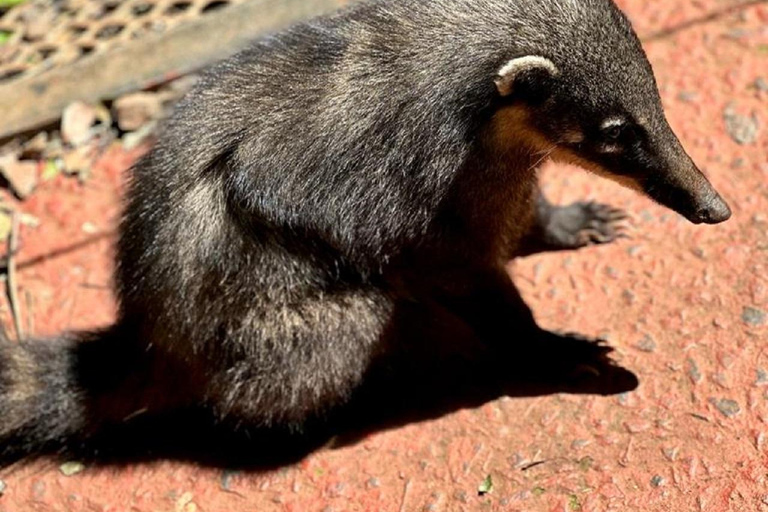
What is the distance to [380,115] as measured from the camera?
12.1 ft

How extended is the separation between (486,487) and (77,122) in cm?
348

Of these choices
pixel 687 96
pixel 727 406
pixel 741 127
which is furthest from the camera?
pixel 687 96

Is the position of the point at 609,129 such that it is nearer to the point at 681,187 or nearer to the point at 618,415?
the point at 681,187

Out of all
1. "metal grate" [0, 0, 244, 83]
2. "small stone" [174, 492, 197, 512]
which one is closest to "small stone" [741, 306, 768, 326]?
"small stone" [174, 492, 197, 512]

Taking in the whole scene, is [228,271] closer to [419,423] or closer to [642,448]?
[419,423]

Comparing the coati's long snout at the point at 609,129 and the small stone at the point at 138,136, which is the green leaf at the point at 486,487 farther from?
the small stone at the point at 138,136

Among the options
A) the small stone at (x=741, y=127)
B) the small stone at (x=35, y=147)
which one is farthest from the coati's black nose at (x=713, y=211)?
the small stone at (x=35, y=147)

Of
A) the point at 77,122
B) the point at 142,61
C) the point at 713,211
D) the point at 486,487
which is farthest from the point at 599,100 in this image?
the point at 77,122

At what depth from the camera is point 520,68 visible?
11.2ft

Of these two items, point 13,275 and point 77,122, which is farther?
point 77,122

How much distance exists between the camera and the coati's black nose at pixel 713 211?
145 inches

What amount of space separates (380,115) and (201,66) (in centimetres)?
256

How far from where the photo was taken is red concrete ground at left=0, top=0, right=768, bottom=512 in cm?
373

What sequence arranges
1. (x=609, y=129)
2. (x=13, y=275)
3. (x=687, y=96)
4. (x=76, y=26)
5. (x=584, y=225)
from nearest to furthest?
1. (x=609, y=129)
2. (x=584, y=225)
3. (x=687, y=96)
4. (x=13, y=275)
5. (x=76, y=26)
